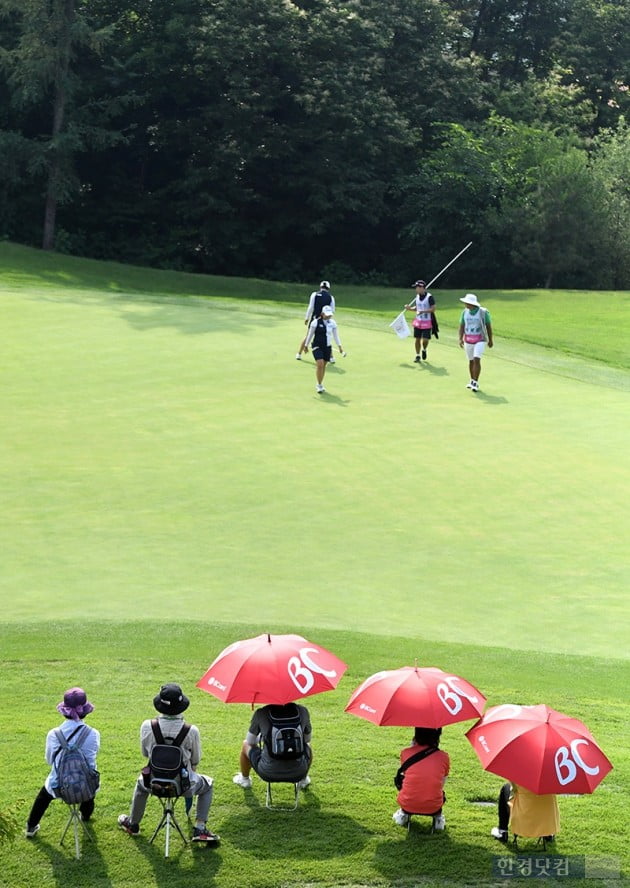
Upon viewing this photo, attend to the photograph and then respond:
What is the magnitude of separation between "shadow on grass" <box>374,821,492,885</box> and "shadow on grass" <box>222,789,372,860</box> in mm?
230

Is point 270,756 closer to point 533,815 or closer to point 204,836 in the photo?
point 204,836

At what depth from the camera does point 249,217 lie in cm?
4934

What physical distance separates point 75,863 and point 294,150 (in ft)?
133

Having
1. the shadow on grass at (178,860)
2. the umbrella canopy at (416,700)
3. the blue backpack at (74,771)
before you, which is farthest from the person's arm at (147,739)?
the umbrella canopy at (416,700)

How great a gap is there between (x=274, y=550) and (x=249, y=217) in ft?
118

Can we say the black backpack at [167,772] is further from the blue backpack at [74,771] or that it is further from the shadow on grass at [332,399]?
the shadow on grass at [332,399]

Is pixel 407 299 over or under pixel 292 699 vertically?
over

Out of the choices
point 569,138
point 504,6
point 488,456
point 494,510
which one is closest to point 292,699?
point 494,510

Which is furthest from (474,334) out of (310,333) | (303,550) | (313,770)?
(313,770)

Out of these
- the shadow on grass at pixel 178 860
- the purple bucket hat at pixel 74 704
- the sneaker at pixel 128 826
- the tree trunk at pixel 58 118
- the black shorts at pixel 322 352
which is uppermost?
the tree trunk at pixel 58 118

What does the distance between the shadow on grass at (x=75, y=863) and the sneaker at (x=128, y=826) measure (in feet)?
0.68

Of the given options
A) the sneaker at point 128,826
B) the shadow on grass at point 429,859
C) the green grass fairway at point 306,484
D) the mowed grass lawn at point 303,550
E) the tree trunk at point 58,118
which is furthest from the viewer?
the tree trunk at point 58,118

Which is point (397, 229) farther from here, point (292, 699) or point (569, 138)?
point (292, 699)

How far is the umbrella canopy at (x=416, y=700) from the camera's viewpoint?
8.52 metres
